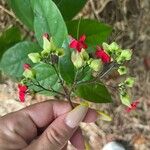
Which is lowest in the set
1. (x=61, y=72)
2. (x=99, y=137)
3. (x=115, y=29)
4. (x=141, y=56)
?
(x=99, y=137)

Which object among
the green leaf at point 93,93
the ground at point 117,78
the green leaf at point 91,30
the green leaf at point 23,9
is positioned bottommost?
the ground at point 117,78

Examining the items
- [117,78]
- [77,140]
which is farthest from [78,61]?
[117,78]

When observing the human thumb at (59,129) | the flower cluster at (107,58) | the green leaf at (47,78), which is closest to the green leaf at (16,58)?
the green leaf at (47,78)

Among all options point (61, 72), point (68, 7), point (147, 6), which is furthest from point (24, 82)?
point (147, 6)

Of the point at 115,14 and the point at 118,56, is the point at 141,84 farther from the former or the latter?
the point at 118,56

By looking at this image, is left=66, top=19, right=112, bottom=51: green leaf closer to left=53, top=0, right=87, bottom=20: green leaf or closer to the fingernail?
left=53, top=0, right=87, bottom=20: green leaf

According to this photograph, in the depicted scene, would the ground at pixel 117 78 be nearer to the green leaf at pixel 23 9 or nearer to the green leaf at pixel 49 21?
the green leaf at pixel 23 9

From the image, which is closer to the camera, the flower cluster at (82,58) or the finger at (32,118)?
the flower cluster at (82,58)
